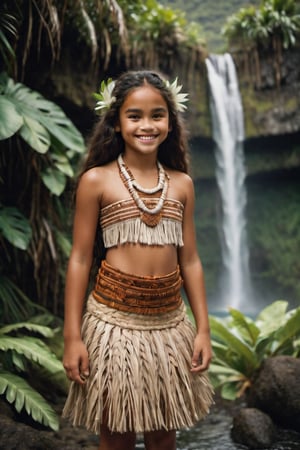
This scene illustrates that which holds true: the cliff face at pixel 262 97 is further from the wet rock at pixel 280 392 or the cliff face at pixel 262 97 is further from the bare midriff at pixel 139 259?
the bare midriff at pixel 139 259

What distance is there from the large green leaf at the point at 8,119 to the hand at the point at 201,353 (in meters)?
1.84

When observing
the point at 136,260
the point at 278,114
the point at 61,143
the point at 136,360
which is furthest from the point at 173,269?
the point at 278,114

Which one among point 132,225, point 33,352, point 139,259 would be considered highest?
point 132,225

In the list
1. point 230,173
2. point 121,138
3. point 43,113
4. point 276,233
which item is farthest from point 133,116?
point 276,233

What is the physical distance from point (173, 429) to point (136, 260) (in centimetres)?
59

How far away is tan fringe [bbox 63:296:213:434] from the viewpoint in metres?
1.62

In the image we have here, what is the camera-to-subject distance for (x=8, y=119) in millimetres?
3064

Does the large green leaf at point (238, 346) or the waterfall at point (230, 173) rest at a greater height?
the waterfall at point (230, 173)

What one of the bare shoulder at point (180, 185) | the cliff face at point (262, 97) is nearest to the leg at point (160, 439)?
the bare shoulder at point (180, 185)

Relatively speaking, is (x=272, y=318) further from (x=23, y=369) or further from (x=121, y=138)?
(x=121, y=138)

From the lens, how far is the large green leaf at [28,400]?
2648 mm

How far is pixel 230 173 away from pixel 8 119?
22.2ft

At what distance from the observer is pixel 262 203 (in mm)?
9922

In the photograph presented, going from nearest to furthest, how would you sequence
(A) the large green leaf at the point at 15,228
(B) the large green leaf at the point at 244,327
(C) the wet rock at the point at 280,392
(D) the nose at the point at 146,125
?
1. (D) the nose at the point at 146,125
2. (C) the wet rock at the point at 280,392
3. (A) the large green leaf at the point at 15,228
4. (B) the large green leaf at the point at 244,327
